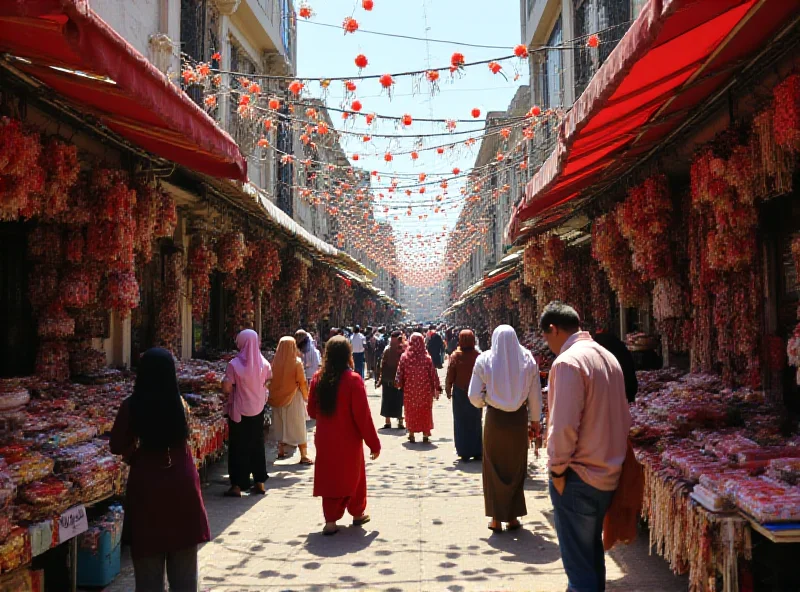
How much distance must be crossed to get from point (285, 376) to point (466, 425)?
98.6 inches

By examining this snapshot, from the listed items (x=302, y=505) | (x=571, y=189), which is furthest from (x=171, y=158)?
(x=571, y=189)

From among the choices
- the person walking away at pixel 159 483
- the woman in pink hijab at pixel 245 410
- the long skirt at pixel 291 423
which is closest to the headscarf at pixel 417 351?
the long skirt at pixel 291 423

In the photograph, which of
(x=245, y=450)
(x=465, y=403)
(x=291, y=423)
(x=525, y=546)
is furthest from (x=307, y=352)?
(x=525, y=546)

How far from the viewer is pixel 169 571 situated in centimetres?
390

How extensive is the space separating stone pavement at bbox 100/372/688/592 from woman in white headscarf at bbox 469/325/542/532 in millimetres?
263

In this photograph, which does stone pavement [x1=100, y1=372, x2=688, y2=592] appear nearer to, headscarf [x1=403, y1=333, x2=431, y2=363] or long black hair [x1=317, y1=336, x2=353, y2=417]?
long black hair [x1=317, y1=336, x2=353, y2=417]

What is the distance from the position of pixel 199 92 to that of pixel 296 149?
33.1 ft

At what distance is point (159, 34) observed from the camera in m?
10.7

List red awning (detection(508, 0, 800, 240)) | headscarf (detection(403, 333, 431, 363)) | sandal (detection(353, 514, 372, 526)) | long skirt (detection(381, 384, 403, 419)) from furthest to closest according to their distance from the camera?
long skirt (detection(381, 384, 403, 419)) < headscarf (detection(403, 333, 431, 363)) < sandal (detection(353, 514, 372, 526)) < red awning (detection(508, 0, 800, 240))

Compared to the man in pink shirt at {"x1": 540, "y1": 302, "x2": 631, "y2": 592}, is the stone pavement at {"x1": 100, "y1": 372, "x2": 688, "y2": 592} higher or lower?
lower

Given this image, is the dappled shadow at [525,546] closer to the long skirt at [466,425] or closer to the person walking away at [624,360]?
the person walking away at [624,360]

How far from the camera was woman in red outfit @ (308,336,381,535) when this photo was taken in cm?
613

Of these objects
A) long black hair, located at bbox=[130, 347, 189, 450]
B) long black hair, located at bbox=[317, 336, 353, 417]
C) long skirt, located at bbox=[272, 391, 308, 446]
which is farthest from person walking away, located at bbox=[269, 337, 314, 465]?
long black hair, located at bbox=[130, 347, 189, 450]

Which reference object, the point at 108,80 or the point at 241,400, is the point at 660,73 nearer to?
the point at 108,80
